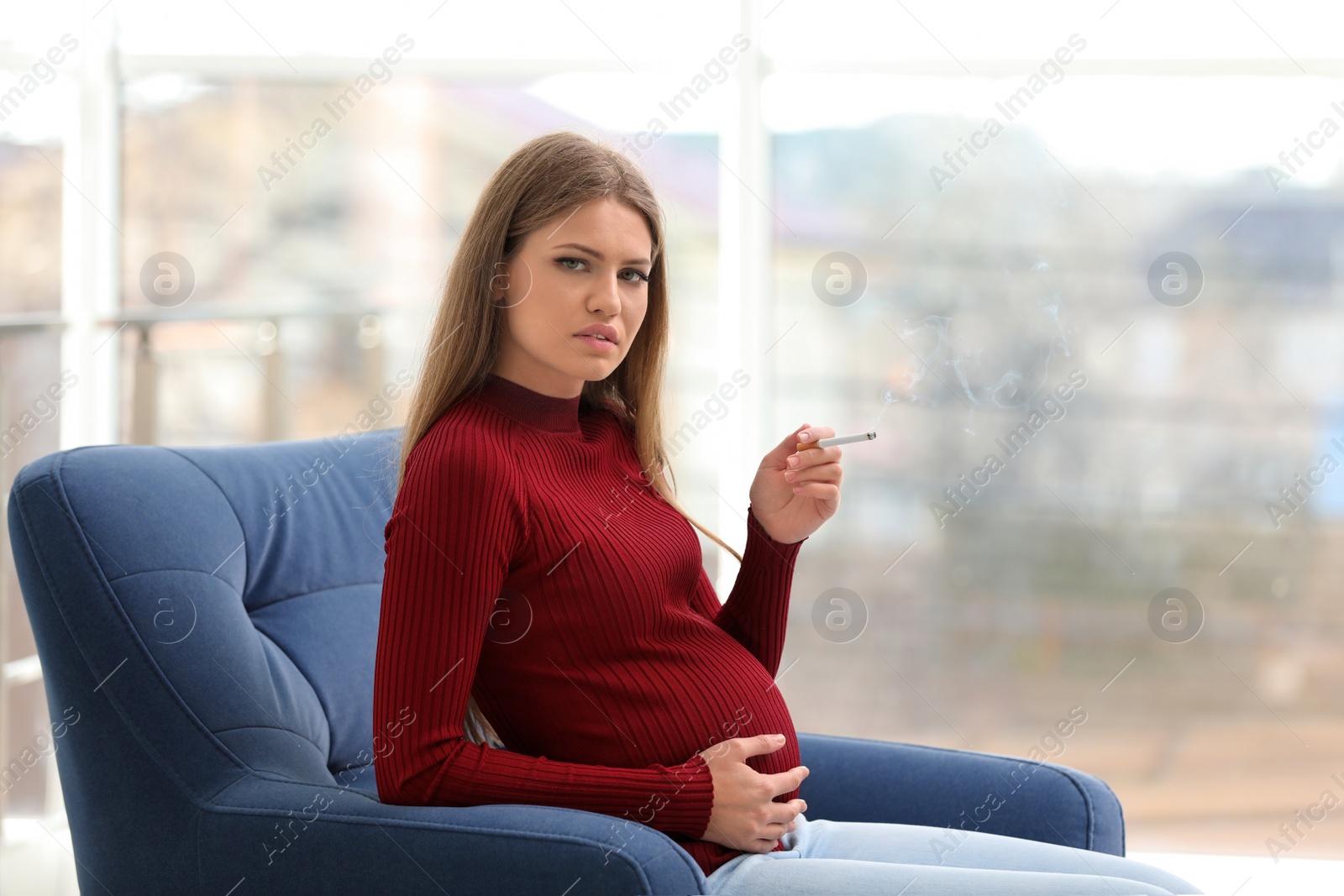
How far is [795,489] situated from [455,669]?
500mm

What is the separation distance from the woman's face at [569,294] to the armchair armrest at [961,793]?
68 cm

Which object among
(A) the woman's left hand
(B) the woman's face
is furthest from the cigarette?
(B) the woman's face

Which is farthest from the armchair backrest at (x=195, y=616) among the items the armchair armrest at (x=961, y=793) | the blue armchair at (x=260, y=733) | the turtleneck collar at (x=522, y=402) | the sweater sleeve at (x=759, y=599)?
the armchair armrest at (x=961, y=793)

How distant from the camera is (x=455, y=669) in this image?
1.03 metres

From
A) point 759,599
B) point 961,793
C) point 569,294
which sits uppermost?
point 569,294

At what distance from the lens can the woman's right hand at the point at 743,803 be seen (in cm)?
110

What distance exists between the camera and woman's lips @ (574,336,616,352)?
1.19 m

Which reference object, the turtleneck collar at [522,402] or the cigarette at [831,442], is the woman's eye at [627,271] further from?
the cigarette at [831,442]

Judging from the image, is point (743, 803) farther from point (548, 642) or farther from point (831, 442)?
point (831, 442)

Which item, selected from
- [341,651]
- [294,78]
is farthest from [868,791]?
[294,78]

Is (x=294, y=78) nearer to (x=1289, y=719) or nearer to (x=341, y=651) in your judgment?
(x=341, y=651)

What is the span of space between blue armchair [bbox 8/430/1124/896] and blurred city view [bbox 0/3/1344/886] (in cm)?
155

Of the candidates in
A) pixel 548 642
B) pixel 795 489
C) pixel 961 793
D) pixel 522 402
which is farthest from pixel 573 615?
pixel 961 793

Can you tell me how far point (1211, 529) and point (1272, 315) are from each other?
0.58 metres
